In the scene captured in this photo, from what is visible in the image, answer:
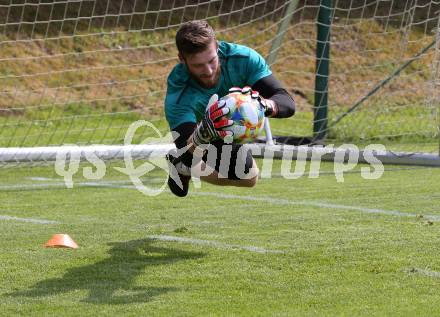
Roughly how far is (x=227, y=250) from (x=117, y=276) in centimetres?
83

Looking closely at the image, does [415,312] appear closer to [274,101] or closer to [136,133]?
[274,101]

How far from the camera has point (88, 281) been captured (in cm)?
493

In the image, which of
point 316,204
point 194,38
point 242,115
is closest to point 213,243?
point 242,115

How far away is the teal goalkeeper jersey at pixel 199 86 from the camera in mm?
5941

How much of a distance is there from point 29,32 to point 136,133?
2886 mm

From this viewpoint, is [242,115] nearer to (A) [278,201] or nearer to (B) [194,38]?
(B) [194,38]

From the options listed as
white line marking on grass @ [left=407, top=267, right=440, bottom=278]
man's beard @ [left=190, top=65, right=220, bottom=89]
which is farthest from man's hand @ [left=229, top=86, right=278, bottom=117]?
white line marking on grass @ [left=407, top=267, right=440, bottom=278]

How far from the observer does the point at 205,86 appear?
5934mm

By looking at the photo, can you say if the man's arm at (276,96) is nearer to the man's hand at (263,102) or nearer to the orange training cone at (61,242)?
the man's hand at (263,102)

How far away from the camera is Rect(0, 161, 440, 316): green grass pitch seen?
4.48 meters

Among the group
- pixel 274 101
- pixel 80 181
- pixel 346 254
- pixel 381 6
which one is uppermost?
pixel 381 6

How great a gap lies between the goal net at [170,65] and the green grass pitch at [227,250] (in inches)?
63.2

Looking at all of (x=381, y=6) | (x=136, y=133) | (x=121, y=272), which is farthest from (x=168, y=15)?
(x=121, y=272)

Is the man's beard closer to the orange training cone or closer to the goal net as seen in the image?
the orange training cone
